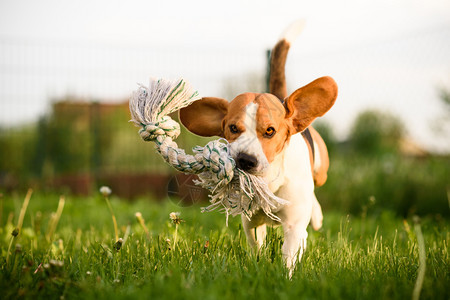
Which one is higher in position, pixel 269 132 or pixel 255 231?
pixel 269 132

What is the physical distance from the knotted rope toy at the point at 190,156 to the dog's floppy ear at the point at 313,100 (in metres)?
0.46

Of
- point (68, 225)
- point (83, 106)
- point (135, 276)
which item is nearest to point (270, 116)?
point (135, 276)

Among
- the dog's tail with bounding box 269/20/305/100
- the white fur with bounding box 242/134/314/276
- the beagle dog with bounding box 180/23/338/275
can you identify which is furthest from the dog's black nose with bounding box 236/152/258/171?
the dog's tail with bounding box 269/20/305/100

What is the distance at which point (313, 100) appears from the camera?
7.45 feet

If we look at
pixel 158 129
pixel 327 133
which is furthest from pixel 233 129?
pixel 327 133

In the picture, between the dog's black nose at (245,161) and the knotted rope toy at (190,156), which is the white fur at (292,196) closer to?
the knotted rope toy at (190,156)

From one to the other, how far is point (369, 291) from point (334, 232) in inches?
95.0

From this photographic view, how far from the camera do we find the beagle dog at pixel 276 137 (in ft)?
6.57

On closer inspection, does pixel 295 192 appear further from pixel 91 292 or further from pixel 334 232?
pixel 334 232

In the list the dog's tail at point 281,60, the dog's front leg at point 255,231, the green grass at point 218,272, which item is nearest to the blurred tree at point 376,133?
the dog's tail at point 281,60

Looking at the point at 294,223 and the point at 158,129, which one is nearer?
the point at 158,129

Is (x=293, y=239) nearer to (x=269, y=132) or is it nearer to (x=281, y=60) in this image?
(x=269, y=132)

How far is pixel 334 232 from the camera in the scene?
4137 millimetres

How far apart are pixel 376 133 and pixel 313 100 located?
7909 mm
